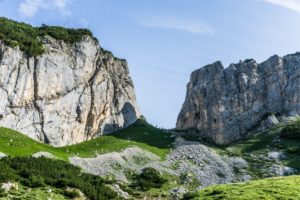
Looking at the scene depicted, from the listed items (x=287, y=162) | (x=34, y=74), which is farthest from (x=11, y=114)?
(x=287, y=162)

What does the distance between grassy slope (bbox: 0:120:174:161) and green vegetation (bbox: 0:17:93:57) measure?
832 inches

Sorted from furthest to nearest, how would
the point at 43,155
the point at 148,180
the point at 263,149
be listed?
the point at 263,149
the point at 148,180
the point at 43,155

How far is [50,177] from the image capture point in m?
59.8

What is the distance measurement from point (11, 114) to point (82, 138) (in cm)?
2148

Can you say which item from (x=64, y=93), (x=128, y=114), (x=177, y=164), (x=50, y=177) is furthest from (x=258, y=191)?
(x=128, y=114)

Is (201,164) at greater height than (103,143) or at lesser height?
lesser

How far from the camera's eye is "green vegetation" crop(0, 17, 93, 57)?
3708 inches

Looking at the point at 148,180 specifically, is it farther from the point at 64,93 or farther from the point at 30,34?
the point at 30,34

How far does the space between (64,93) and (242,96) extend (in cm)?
5321

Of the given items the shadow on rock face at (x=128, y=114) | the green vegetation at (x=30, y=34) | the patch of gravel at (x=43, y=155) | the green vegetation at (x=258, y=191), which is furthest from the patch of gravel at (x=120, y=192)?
the shadow on rock face at (x=128, y=114)

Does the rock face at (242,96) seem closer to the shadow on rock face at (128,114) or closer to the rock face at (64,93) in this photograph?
the shadow on rock face at (128,114)

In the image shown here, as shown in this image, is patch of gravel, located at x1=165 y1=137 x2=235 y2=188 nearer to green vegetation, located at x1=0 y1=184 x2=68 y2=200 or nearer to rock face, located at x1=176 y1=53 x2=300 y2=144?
green vegetation, located at x1=0 y1=184 x2=68 y2=200

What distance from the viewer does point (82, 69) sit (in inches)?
4262

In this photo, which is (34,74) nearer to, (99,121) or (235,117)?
(99,121)
